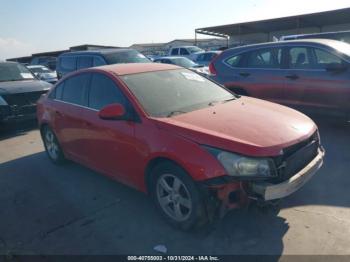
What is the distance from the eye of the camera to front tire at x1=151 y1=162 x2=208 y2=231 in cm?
316

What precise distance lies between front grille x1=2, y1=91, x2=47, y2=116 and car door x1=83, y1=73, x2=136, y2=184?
14.0ft

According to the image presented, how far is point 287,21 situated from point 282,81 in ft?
93.5

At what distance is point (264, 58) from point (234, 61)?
2.35 ft

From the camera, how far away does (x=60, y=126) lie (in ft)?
17.1

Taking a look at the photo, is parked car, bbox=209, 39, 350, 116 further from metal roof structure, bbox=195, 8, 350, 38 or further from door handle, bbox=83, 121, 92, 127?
metal roof structure, bbox=195, 8, 350, 38

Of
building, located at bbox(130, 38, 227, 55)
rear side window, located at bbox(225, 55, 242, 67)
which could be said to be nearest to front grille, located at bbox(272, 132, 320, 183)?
rear side window, located at bbox(225, 55, 242, 67)

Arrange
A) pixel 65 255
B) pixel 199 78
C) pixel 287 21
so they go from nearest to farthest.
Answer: pixel 65 255, pixel 199 78, pixel 287 21

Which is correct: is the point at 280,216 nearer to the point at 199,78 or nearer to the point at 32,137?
the point at 199,78

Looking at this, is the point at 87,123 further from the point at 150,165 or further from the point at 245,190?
the point at 245,190

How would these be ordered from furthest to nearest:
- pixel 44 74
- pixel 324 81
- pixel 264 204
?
pixel 44 74, pixel 324 81, pixel 264 204

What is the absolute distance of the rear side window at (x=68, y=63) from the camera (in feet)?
38.0

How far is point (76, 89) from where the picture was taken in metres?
4.93

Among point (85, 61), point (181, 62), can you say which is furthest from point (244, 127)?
point (181, 62)

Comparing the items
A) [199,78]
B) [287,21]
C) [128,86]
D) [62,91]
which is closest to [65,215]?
[128,86]
